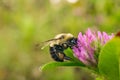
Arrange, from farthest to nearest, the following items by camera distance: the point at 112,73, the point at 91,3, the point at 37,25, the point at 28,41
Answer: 1. the point at 37,25
2. the point at 28,41
3. the point at 91,3
4. the point at 112,73

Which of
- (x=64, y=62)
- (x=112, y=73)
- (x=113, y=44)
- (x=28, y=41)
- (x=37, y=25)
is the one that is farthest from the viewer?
(x=37, y=25)

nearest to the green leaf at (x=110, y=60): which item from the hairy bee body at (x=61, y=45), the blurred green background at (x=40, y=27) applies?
the hairy bee body at (x=61, y=45)

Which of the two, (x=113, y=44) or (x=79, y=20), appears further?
(x=79, y=20)

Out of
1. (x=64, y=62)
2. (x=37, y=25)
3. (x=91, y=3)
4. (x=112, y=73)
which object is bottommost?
(x=112, y=73)

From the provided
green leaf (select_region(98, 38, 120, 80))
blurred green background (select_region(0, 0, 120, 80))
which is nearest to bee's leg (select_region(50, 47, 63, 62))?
green leaf (select_region(98, 38, 120, 80))

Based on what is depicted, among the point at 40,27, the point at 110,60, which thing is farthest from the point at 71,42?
the point at 40,27

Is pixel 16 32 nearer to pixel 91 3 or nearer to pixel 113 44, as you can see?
pixel 91 3

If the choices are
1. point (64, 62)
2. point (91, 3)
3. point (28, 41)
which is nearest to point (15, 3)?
point (28, 41)
